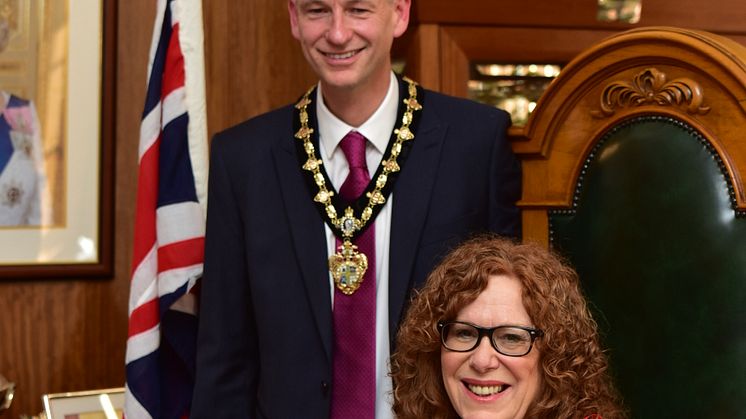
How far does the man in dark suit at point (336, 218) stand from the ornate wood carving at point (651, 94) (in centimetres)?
31

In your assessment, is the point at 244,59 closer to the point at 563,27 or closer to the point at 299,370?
the point at 563,27

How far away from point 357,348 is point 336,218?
1.04ft

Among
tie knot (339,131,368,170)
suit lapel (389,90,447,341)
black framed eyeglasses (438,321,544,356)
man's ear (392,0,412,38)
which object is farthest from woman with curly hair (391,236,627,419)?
man's ear (392,0,412,38)

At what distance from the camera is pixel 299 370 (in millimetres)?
2477

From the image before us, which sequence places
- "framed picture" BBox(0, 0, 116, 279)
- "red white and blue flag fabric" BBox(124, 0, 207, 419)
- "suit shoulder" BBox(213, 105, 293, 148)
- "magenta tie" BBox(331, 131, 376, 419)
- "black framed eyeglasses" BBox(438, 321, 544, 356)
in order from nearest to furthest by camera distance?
1. "black framed eyeglasses" BBox(438, 321, 544, 356)
2. "magenta tie" BBox(331, 131, 376, 419)
3. "suit shoulder" BBox(213, 105, 293, 148)
4. "red white and blue flag fabric" BBox(124, 0, 207, 419)
5. "framed picture" BBox(0, 0, 116, 279)

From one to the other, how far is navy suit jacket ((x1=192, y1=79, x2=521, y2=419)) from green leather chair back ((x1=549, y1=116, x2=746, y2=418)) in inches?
10.9

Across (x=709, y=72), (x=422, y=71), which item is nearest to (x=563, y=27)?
(x=422, y=71)

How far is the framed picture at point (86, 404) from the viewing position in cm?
324

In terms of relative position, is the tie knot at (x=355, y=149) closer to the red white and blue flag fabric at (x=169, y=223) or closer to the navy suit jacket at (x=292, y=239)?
the navy suit jacket at (x=292, y=239)

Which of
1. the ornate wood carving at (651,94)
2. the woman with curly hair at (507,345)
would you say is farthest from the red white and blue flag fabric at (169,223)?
the ornate wood carving at (651,94)

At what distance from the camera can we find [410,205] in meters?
2.49

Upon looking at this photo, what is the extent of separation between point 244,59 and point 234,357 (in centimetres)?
140

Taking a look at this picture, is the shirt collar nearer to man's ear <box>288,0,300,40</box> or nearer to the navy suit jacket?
the navy suit jacket

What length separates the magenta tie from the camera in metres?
2.43
